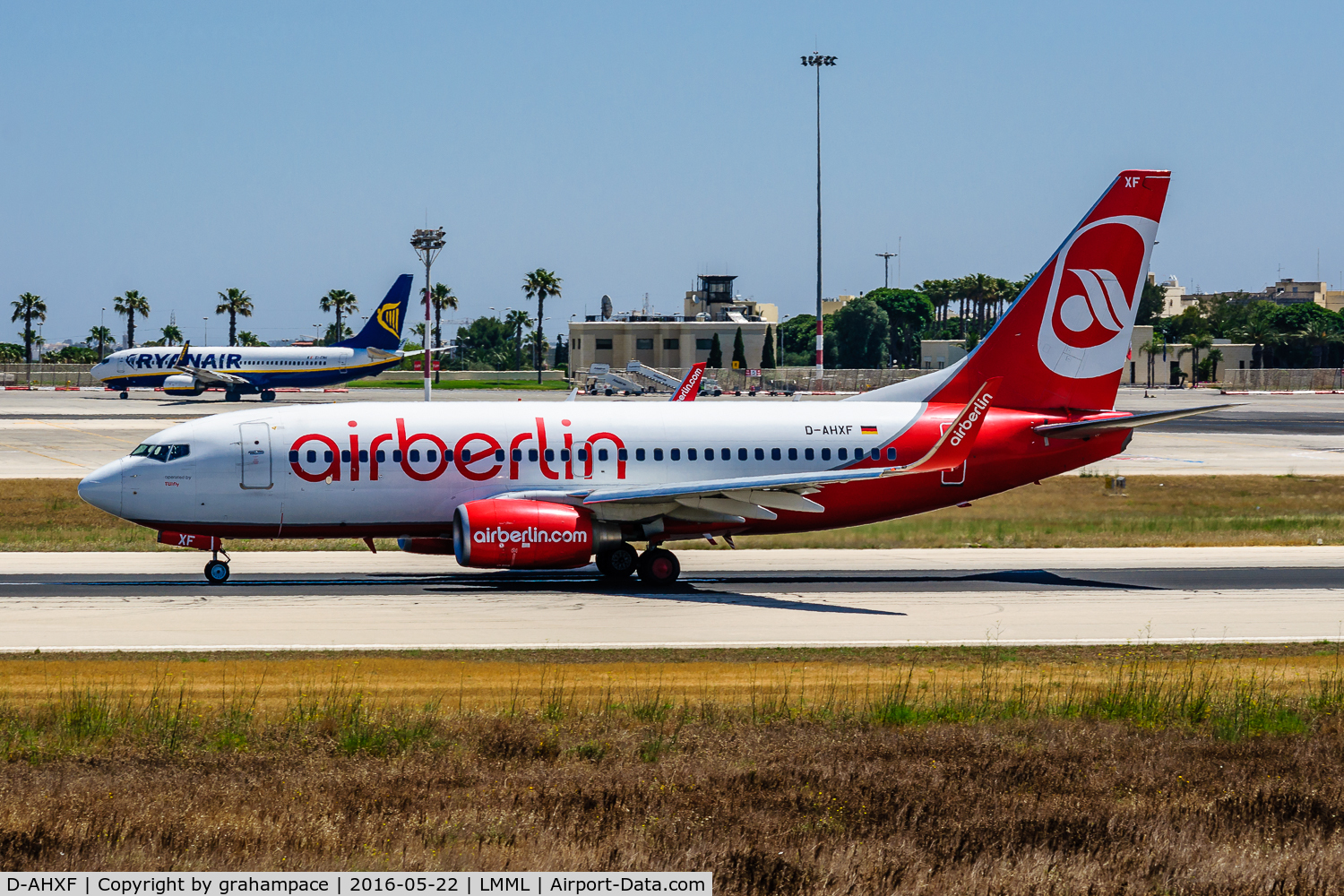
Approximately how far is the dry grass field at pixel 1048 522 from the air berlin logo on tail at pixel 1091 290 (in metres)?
7.82

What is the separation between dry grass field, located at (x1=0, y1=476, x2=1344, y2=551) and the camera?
41.2m

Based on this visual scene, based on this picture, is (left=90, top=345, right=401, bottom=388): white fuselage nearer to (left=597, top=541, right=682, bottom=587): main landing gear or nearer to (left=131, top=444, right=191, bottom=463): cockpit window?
(left=131, top=444, right=191, bottom=463): cockpit window

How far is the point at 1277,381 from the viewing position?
18738cm

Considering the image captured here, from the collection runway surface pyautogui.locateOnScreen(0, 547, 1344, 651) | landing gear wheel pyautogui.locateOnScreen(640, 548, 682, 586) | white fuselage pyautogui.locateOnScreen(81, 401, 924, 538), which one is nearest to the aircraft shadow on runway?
runway surface pyautogui.locateOnScreen(0, 547, 1344, 651)

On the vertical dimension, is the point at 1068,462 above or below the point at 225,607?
above

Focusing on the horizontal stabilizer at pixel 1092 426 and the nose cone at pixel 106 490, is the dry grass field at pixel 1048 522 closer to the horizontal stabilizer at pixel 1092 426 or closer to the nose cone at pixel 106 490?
the horizontal stabilizer at pixel 1092 426

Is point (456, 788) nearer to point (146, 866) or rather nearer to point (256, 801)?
point (256, 801)

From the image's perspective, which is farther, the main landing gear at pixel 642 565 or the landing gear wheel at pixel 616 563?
the landing gear wheel at pixel 616 563

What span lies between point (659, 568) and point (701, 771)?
16979 mm

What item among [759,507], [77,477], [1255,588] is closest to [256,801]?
[759,507]

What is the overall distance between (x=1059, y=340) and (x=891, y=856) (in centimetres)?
2541

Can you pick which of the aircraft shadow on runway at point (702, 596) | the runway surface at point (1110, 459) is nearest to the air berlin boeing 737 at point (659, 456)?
the aircraft shadow on runway at point (702, 596)

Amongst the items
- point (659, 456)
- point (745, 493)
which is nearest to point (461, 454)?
point (659, 456)

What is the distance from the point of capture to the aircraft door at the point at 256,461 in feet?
102
